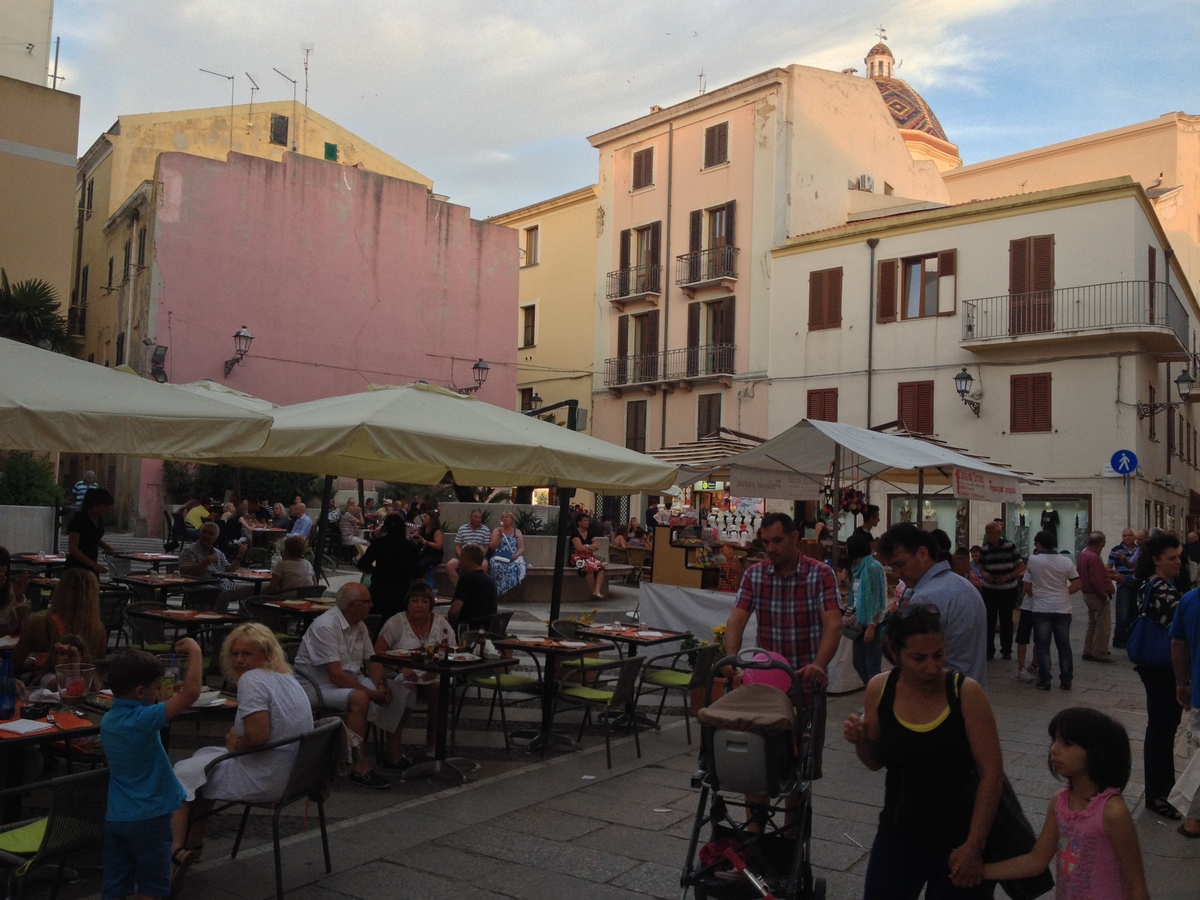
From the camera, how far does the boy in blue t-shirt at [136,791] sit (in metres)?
4.08

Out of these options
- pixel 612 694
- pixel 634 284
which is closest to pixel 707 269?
pixel 634 284

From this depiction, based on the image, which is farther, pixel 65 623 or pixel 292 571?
pixel 292 571

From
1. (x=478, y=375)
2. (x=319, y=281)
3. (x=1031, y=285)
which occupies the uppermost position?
(x=319, y=281)

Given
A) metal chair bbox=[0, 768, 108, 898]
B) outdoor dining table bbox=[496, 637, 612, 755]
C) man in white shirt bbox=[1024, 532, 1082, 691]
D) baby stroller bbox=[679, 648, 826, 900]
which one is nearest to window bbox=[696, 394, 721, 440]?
man in white shirt bbox=[1024, 532, 1082, 691]

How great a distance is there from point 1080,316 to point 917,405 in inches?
169

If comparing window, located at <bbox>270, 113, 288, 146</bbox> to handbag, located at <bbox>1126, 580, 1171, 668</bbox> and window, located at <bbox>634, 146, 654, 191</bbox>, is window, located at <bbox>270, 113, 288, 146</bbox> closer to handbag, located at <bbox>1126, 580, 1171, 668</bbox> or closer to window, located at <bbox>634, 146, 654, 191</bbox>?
window, located at <bbox>634, 146, 654, 191</bbox>

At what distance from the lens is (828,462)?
39.7 feet

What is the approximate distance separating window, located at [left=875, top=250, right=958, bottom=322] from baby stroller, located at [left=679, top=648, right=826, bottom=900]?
78.8ft

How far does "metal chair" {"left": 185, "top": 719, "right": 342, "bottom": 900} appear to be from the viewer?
4.71m

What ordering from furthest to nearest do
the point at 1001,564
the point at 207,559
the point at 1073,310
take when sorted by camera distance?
1. the point at 1073,310
2. the point at 1001,564
3. the point at 207,559

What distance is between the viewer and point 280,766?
488cm

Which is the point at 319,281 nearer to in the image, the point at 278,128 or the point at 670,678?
the point at 278,128

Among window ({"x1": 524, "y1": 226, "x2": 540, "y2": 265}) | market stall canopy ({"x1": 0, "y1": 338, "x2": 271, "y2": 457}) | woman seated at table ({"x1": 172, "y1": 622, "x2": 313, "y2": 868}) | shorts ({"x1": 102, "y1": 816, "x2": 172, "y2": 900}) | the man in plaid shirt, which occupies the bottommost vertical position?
shorts ({"x1": 102, "y1": 816, "x2": 172, "y2": 900})

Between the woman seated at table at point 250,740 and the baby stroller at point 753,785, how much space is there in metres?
1.89
